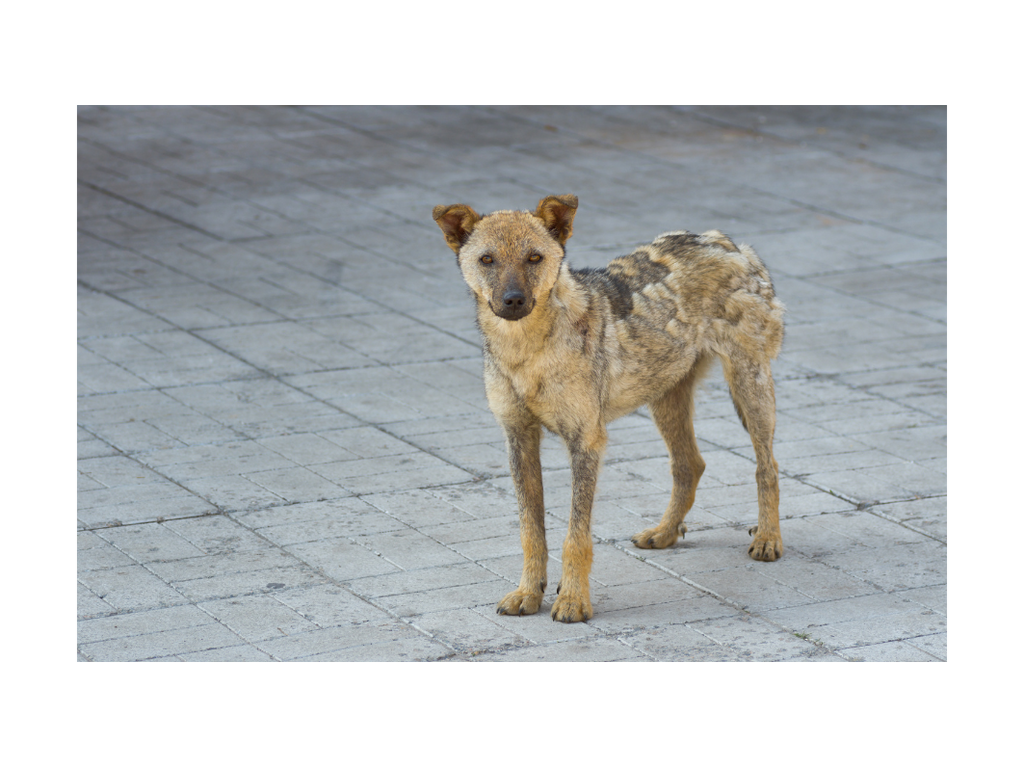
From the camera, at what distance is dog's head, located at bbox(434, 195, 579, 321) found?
19.5ft

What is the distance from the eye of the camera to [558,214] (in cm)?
617

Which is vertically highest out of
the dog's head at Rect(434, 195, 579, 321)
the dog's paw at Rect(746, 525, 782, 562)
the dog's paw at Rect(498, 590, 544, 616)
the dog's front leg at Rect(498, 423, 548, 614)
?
the dog's head at Rect(434, 195, 579, 321)

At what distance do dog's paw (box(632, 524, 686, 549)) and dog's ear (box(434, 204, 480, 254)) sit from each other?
2028 mm

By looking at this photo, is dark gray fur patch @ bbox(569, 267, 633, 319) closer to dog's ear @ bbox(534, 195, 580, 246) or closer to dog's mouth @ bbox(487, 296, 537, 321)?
dog's ear @ bbox(534, 195, 580, 246)

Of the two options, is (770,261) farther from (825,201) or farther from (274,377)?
(274,377)

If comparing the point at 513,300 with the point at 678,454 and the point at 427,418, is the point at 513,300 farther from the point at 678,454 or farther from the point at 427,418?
the point at 427,418

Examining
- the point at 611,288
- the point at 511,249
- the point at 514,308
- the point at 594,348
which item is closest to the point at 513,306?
the point at 514,308

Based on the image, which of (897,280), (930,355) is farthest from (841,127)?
(930,355)

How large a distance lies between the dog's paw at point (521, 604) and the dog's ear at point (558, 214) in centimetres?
167

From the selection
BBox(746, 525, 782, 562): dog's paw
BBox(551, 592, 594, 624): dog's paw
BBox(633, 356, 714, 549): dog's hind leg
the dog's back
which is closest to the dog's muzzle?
the dog's back

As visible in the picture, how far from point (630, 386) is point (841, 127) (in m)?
14.1

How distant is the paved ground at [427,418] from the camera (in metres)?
6.35

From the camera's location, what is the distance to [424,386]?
32.8 ft

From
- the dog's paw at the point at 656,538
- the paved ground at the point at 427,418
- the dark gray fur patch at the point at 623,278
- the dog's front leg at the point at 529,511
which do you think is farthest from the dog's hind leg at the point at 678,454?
the dog's front leg at the point at 529,511
